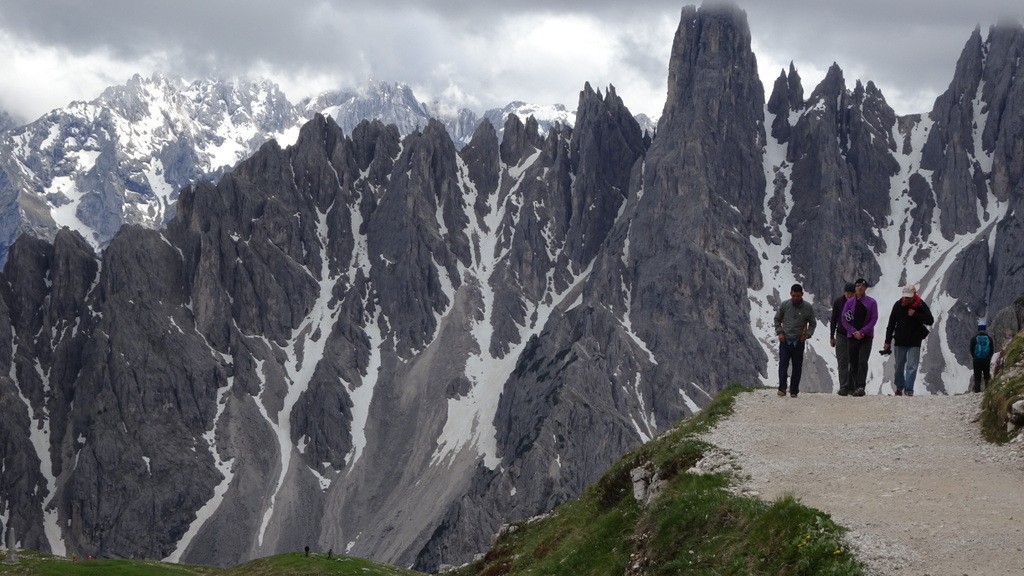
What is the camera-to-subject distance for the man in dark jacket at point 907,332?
3322 cm

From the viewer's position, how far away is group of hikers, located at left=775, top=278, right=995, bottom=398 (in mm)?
32594

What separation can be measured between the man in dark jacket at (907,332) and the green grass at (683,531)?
18.3 ft

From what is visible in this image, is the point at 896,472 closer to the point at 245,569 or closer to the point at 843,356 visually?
the point at 843,356

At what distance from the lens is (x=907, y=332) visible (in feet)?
110

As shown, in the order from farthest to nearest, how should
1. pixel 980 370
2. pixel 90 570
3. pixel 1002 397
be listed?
1. pixel 90 570
2. pixel 980 370
3. pixel 1002 397

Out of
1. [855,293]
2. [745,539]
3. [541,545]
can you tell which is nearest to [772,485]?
[745,539]

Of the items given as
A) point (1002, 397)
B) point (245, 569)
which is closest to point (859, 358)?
point (1002, 397)

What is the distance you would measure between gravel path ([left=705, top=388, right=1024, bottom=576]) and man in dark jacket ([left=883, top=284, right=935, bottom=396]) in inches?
94.9

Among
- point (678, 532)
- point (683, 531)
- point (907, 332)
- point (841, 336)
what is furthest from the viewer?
point (841, 336)

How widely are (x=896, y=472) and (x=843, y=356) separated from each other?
41.9 ft

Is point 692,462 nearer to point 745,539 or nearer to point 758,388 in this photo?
point 745,539

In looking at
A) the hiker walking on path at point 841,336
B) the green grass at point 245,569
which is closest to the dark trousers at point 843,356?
the hiker walking on path at point 841,336

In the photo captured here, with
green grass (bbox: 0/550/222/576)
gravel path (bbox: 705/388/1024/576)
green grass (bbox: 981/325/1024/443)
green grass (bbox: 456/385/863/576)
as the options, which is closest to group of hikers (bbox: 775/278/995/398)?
gravel path (bbox: 705/388/1024/576)

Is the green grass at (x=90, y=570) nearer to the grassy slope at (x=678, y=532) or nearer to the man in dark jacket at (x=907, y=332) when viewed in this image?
the grassy slope at (x=678, y=532)
